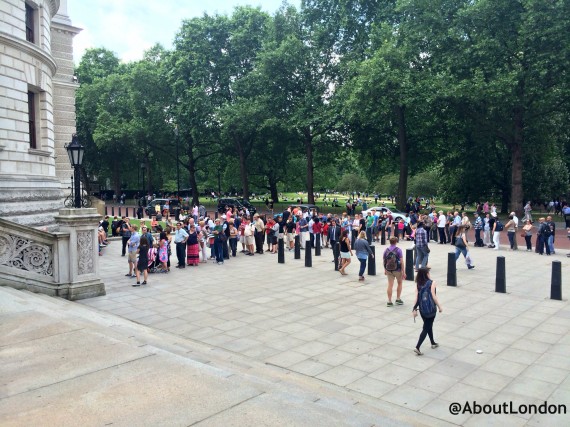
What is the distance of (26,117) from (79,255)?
1021 centimetres

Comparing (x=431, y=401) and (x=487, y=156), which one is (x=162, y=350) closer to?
(x=431, y=401)

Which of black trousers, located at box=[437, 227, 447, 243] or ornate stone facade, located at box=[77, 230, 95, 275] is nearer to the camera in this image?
ornate stone facade, located at box=[77, 230, 95, 275]

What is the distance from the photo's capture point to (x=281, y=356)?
8344mm

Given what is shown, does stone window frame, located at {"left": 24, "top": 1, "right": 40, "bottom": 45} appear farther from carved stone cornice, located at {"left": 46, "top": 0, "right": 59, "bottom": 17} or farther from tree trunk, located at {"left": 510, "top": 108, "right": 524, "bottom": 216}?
tree trunk, located at {"left": 510, "top": 108, "right": 524, "bottom": 216}

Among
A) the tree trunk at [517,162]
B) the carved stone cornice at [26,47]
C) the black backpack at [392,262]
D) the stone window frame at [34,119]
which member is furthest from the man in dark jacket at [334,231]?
the tree trunk at [517,162]

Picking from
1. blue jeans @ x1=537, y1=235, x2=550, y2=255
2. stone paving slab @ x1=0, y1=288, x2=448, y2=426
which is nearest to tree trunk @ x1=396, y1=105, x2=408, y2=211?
blue jeans @ x1=537, y1=235, x2=550, y2=255

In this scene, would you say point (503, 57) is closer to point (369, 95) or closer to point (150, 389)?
point (369, 95)

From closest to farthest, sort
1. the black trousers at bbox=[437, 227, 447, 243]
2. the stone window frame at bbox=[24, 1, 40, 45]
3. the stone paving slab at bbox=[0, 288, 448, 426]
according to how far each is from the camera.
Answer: the stone paving slab at bbox=[0, 288, 448, 426], the stone window frame at bbox=[24, 1, 40, 45], the black trousers at bbox=[437, 227, 447, 243]

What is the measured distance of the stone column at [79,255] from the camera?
11953mm

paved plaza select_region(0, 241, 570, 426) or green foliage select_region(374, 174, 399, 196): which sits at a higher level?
green foliage select_region(374, 174, 399, 196)

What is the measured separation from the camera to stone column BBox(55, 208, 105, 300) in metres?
12.0

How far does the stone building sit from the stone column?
22.1 ft

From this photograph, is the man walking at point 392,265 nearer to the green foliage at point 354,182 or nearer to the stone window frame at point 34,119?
the stone window frame at point 34,119

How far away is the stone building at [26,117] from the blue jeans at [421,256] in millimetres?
13776
